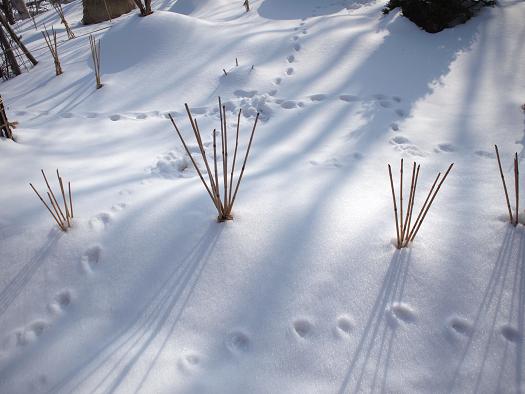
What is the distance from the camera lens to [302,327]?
96 cm

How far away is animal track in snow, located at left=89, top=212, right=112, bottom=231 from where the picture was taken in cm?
123

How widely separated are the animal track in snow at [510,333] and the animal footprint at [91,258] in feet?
4.44

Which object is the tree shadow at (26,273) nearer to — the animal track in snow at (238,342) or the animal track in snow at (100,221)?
the animal track in snow at (100,221)

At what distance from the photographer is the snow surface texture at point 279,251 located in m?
0.88

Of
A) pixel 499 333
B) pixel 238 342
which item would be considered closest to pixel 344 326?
pixel 238 342

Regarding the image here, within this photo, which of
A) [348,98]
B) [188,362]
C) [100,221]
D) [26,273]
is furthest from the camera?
[348,98]

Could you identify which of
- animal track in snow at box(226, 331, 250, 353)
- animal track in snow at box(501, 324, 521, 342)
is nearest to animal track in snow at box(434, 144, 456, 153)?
animal track in snow at box(501, 324, 521, 342)

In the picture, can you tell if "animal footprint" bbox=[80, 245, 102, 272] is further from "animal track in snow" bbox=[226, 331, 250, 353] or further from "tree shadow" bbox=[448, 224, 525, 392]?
"tree shadow" bbox=[448, 224, 525, 392]

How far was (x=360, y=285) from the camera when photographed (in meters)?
1.04

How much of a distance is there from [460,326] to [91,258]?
1.27 meters

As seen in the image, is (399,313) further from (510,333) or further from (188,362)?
(188,362)

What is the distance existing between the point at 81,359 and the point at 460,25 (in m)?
3.33

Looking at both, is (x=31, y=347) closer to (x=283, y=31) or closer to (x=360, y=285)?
→ (x=360, y=285)

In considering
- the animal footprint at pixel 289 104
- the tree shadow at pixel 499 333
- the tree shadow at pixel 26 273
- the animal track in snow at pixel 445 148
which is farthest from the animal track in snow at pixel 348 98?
the tree shadow at pixel 26 273
